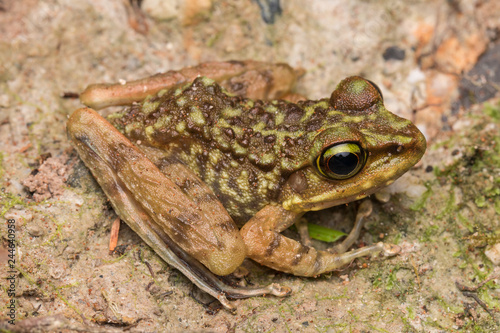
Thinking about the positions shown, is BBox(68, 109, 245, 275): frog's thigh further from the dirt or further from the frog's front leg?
the dirt

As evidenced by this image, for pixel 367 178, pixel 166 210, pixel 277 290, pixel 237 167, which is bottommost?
pixel 277 290

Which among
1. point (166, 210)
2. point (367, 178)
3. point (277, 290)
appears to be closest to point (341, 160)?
point (367, 178)

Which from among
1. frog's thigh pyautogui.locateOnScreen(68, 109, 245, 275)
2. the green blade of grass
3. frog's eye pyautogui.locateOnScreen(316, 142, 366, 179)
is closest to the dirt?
the green blade of grass

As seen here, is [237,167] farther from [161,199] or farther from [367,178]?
[367,178]

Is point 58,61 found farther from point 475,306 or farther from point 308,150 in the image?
point 475,306

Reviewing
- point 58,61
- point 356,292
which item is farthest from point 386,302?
point 58,61
